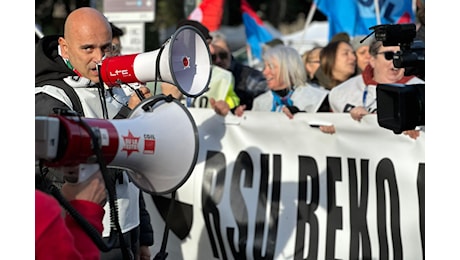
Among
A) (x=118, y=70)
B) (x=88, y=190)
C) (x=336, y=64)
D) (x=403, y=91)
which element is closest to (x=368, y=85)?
(x=336, y=64)

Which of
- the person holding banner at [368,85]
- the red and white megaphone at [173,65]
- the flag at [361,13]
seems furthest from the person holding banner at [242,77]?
the red and white megaphone at [173,65]

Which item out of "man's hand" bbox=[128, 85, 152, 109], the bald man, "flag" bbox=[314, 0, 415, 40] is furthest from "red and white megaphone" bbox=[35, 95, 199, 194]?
"flag" bbox=[314, 0, 415, 40]

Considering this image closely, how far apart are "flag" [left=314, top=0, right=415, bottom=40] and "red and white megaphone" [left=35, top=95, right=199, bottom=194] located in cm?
637

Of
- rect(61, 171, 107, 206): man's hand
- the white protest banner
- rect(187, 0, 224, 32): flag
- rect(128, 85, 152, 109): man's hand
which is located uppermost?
rect(187, 0, 224, 32): flag

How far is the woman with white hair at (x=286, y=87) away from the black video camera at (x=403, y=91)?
9.08 ft

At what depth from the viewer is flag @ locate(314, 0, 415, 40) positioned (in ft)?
29.0

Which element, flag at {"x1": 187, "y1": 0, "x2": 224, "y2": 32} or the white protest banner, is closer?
the white protest banner

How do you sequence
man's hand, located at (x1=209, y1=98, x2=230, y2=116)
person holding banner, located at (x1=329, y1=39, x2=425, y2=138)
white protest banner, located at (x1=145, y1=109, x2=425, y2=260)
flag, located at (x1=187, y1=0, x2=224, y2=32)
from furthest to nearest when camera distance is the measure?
1. flag, located at (x1=187, y1=0, x2=224, y2=32)
2. man's hand, located at (x1=209, y1=98, x2=230, y2=116)
3. person holding banner, located at (x1=329, y1=39, x2=425, y2=138)
4. white protest banner, located at (x1=145, y1=109, x2=425, y2=260)

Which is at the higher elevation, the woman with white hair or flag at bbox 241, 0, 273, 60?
flag at bbox 241, 0, 273, 60

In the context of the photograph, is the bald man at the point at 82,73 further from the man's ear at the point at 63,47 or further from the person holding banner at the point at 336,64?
the person holding banner at the point at 336,64

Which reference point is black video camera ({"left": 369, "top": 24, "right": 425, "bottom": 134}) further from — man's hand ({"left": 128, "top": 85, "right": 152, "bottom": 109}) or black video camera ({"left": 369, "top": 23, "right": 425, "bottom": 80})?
man's hand ({"left": 128, "top": 85, "right": 152, "bottom": 109})

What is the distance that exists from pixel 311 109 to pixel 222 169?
999 millimetres
